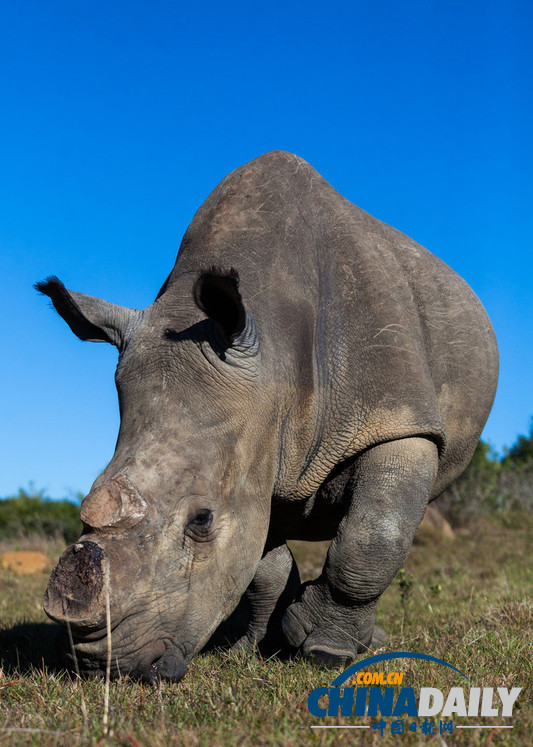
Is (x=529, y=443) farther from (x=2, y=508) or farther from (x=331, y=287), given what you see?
(x=331, y=287)

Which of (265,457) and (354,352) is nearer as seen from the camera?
(265,457)

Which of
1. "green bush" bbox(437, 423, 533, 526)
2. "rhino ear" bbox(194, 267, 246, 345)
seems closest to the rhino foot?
"rhino ear" bbox(194, 267, 246, 345)

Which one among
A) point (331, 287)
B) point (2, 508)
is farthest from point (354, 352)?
point (2, 508)

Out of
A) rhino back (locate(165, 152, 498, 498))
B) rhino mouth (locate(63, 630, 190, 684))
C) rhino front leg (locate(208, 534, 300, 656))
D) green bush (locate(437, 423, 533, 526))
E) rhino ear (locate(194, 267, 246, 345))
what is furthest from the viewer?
green bush (locate(437, 423, 533, 526))

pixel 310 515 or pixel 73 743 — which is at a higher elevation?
pixel 310 515

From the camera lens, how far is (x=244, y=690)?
320cm

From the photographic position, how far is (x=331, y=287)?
4.53 m

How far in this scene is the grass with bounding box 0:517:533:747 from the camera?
8.00 feet

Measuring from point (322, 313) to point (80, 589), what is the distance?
2064mm

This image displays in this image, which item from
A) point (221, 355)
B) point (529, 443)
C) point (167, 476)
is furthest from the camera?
point (529, 443)

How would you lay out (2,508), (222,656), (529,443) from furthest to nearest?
(529,443)
(2,508)
(222,656)

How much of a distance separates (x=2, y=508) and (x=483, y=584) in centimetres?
1343

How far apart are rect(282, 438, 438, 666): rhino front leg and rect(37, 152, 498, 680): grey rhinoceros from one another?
1 centimetres

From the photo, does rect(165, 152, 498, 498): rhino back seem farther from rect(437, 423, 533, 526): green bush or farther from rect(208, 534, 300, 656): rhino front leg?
rect(437, 423, 533, 526): green bush
